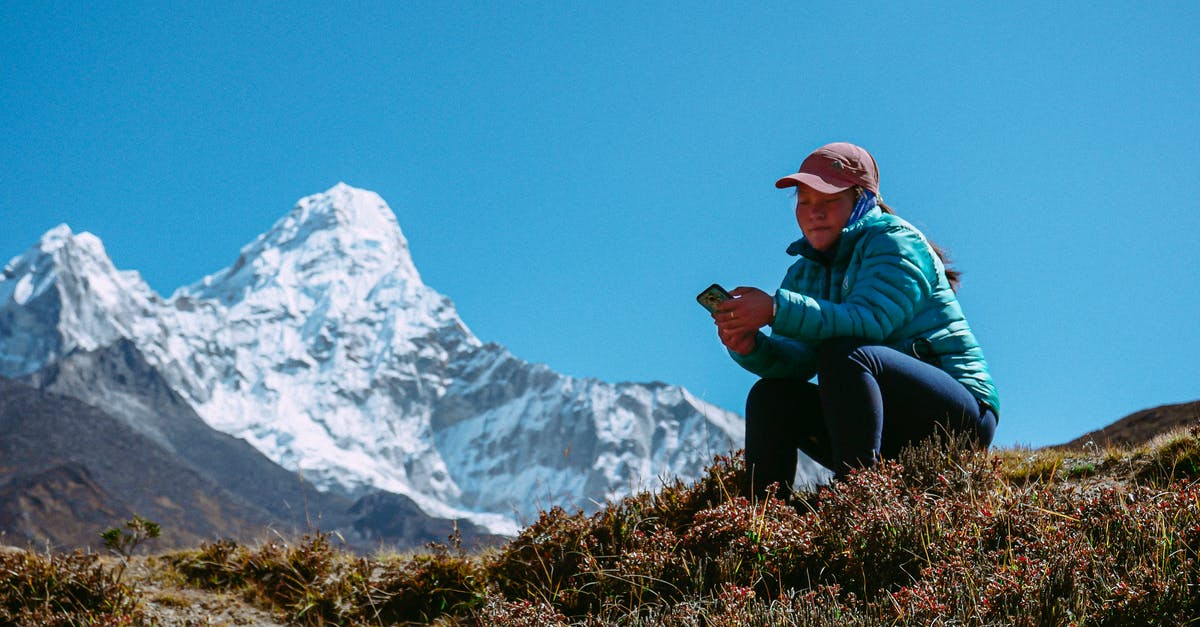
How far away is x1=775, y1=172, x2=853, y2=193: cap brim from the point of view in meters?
5.04

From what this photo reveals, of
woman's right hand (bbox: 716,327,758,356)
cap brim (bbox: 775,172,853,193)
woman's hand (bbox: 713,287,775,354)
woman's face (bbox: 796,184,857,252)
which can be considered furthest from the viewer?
woman's face (bbox: 796,184,857,252)

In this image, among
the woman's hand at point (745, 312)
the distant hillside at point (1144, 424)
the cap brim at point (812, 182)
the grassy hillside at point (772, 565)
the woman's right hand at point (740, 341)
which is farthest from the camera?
the distant hillside at point (1144, 424)

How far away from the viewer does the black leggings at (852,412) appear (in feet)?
15.1

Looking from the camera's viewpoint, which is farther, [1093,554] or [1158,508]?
[1158,508]

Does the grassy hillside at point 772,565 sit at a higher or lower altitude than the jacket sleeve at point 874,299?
lower

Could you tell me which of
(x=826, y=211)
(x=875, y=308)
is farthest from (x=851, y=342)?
(x=826, y=211)

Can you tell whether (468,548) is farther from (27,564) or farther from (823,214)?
(823,214)

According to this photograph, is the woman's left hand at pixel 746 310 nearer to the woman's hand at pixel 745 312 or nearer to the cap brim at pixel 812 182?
the woman's hand at pixel 745 312

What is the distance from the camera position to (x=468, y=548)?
6293 mm

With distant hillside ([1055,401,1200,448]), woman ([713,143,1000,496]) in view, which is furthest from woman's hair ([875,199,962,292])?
A: distant hillside ([1055,401,1200,448])

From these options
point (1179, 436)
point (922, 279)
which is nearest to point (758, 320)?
point (922, 279)

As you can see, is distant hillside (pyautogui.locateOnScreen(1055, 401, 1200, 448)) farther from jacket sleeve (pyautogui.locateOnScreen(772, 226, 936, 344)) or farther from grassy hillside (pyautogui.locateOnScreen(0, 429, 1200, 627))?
jacket sleeve (pyautogui.locateOnScreen(772, 226, 936, 344))

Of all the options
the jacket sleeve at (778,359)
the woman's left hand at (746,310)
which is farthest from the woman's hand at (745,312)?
the jacket sleeve at (778,359)

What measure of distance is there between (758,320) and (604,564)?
1489mm
